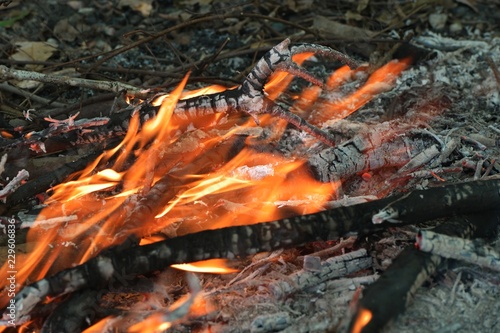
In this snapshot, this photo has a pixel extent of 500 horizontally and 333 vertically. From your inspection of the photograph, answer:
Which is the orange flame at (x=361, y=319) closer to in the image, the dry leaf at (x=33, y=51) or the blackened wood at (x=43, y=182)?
the blackened wood at (x=43, y=182)

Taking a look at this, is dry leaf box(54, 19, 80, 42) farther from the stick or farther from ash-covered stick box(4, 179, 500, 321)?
ash-covered stick box(4, 179, 500, 321)

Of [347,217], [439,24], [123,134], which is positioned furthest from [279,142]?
[439,24]

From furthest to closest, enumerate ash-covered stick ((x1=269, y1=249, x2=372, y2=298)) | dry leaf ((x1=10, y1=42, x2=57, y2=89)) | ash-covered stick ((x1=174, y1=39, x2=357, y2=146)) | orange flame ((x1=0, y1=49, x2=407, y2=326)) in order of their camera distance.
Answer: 1. dry leaf ((x1=10, y1=42, x2=57, y2=89))
2. ash-covered stick ((x1=174, y1=39, x2=357, y2=146))
3. orange flame ((x1=0, y1=49, x2=407, y2=326))
4. ash-covered stick ((x1=269, y1=249, x2=372, y2=298))

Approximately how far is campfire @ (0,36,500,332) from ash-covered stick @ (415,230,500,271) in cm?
6

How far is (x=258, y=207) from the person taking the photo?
3.26 m

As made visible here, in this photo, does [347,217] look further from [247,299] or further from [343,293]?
[247,299]

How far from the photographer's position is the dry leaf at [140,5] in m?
6.22

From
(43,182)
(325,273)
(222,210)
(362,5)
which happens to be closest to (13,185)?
(43,182)

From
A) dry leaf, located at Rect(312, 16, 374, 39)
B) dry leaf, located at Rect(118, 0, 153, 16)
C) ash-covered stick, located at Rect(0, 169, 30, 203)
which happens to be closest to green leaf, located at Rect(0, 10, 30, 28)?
dry leaf, located at Rect(118, 0, 153, 16)

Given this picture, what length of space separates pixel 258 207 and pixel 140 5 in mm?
3683

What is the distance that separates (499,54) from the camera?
511cm

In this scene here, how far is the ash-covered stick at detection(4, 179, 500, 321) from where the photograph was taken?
8.75 feet

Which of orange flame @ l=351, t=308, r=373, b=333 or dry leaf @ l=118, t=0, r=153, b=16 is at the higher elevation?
orange flame @ l=351, t=308, r=373, b=333

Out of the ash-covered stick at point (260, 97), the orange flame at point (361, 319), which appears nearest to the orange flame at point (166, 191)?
the ash-covered stick at point (260, 97)
